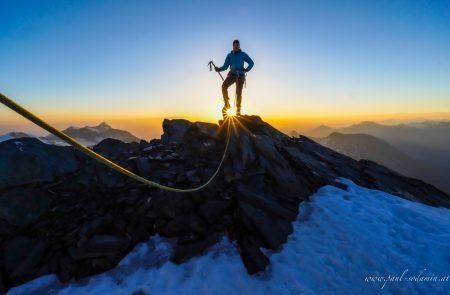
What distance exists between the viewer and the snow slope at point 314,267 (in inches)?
305

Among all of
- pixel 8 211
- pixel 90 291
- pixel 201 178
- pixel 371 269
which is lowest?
pixel 90 291

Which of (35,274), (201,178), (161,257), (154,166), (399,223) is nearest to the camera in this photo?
(35,274)

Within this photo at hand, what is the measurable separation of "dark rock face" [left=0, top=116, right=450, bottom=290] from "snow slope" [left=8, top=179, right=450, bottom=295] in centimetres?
39

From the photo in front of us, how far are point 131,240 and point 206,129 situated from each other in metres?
7.91

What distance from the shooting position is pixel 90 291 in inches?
307

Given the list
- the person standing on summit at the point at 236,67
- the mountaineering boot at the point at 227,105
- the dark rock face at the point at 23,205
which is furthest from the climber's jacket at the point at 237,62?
the dark rock face at the point at 23,205

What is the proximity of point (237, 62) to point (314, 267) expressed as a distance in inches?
466

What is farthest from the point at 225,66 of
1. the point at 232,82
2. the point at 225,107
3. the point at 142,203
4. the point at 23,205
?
the point at 23,205

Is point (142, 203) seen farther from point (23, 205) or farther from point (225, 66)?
point (225, 66)

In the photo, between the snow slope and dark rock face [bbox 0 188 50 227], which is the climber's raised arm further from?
dark rock face [bbox 0 188 50 227]

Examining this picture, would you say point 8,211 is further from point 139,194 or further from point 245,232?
point 245,232

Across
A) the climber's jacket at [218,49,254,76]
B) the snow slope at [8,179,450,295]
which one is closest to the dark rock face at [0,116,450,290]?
the snow slope at [8,179,450,295]

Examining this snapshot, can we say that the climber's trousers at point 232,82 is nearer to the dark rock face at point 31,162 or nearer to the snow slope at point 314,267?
the snow slope at point 314,267

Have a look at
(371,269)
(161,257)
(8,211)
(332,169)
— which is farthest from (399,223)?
(8,211)
